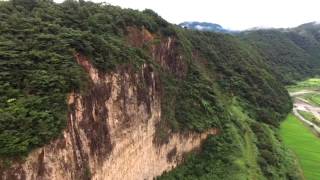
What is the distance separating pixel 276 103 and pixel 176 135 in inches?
1585

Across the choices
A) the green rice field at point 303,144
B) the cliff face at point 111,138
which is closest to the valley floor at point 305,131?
the green rice field at point 303,144

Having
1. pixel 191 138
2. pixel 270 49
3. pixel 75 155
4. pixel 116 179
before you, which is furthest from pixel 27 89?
pixel 270 49

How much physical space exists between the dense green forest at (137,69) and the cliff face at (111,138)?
813 millimetres

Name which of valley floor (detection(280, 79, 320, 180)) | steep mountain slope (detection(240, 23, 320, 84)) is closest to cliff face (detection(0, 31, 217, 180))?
valley floor (detection(280, 79, 320, 180))

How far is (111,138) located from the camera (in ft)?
116

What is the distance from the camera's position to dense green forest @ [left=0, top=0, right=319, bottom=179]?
2927cm

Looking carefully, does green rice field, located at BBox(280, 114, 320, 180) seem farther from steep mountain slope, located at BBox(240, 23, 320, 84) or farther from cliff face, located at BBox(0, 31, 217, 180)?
steep mountain slope, located at BBox(240, 23, 320, 84)

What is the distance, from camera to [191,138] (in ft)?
163

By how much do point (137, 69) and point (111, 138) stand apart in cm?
798

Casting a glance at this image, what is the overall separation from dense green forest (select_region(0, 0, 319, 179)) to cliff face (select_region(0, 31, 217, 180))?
813 mm

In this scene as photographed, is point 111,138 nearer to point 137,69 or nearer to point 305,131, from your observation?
point 137,69

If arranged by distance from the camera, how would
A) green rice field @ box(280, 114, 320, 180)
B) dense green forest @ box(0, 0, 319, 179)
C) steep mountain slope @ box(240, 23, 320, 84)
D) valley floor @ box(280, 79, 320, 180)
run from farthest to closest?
steep mountain slope @ box(240, 23, 320, 84)
valley floor @ box(280, 79, 320, 180)
green rice field @ box(280, 114, 320, 180)
dense green forest @ box(0, 0, 319, 179)

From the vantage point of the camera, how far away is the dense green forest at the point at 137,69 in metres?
29.3

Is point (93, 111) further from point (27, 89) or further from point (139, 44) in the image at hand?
point (139, 44)
